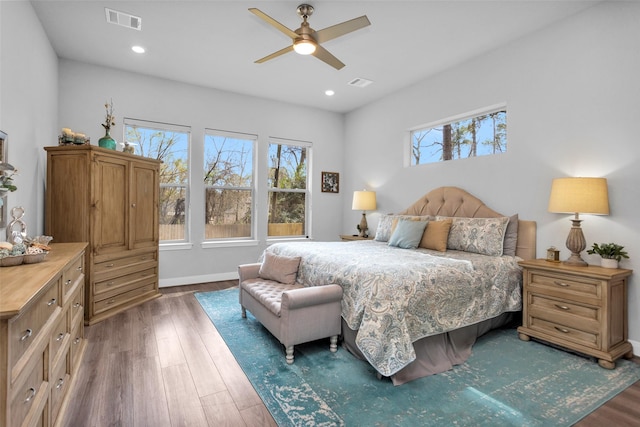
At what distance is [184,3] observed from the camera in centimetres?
281

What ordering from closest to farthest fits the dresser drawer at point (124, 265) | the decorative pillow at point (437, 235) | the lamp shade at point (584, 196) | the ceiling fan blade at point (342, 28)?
the ceiling fan blade at point (342, 28)
the lamp shade at point (584, 196)
the dresser drawer at point (124, 265)
the decorative pillow at point (437, 235)

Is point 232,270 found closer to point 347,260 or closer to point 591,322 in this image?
point 347,260

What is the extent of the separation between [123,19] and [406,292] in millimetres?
3528

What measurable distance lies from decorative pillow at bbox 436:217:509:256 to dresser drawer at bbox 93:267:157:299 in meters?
3.63

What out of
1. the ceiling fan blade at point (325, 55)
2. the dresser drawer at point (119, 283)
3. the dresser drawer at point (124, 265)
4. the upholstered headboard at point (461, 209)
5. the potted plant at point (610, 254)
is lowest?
the dresser drawer at point (119, 283)

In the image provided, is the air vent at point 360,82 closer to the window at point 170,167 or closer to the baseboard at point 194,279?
the window at point 170,167

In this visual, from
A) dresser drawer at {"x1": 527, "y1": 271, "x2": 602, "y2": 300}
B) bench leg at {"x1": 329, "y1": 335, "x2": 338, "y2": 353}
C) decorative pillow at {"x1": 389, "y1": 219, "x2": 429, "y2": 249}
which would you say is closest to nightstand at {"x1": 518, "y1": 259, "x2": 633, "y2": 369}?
dresser drawer at {"x1": 527, "y1": 271, "x2": 602, "y2": 300}

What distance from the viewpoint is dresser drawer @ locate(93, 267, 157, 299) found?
10.9ft

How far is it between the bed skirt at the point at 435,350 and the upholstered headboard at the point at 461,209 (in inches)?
40.5

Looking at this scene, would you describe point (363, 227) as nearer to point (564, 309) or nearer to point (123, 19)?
point (564, 309)

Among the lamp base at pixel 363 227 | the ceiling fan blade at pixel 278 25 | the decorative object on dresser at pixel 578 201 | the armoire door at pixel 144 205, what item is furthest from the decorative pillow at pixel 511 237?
the armoire door at pixel 144 205

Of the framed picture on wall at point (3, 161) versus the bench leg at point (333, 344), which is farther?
the bench leg at point (333, 344)

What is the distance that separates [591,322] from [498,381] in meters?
0.95

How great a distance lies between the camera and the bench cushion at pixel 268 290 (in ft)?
8.54
